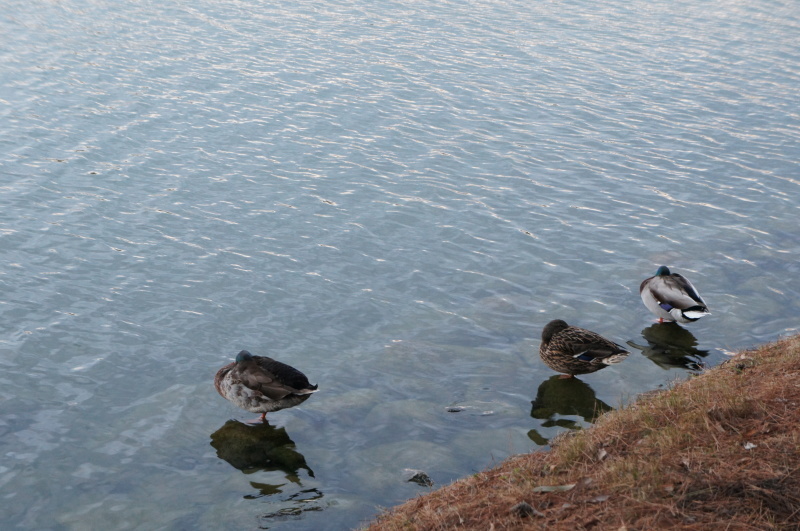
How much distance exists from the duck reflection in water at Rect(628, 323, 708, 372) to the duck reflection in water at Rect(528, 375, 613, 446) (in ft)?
5.22

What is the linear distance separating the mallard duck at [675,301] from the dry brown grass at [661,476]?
417 centimetres

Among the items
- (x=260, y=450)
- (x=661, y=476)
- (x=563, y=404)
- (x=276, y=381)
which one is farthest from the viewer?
(x=563, y=404)

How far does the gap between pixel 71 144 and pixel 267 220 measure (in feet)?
21.1

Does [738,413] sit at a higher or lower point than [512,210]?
→ higher

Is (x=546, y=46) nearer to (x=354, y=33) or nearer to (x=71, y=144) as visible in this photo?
(x=354, y=33)

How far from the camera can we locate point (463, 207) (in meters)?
18.5

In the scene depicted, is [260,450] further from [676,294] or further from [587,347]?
[676,294]

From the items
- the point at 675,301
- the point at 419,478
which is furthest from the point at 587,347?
the point at 419,478

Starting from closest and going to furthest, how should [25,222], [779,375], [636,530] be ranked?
[636,530], [779,375], [25,222]

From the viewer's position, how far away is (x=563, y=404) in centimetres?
1161

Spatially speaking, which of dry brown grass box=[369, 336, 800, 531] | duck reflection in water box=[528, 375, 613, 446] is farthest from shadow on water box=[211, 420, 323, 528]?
duck reflection in water box=[528, 375, 613, 446]

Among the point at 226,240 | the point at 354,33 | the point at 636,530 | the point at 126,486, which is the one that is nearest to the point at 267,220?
the point at 226,240

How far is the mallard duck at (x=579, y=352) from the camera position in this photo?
11672mm

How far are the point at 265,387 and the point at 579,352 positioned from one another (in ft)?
15.4
